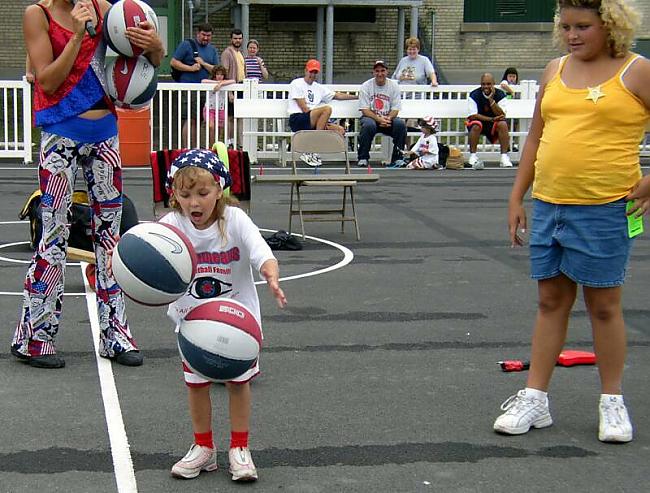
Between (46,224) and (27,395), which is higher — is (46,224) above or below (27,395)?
above

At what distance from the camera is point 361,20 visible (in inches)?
1278

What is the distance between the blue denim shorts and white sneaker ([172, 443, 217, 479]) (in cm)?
183

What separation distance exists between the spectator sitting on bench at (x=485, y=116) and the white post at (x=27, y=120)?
7645mm

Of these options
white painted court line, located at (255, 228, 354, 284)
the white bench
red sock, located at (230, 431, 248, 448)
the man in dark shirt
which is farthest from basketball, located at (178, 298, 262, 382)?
the man in dark shirt

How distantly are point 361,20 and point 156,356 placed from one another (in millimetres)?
26611

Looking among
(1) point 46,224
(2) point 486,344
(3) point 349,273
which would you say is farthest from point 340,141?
(1) point 46,224

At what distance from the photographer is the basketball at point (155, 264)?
15.2 ft

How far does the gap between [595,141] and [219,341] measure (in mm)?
1942

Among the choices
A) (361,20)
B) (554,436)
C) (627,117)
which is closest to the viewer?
(627,117)

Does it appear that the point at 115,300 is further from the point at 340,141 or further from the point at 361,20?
the point at 361,20

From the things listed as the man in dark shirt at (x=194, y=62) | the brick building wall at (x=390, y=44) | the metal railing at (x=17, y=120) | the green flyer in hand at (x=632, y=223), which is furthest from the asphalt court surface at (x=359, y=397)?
the brick building wall at (x=390, y=44)

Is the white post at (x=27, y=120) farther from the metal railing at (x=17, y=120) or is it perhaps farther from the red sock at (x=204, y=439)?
the red sock at (x=204, y=439)

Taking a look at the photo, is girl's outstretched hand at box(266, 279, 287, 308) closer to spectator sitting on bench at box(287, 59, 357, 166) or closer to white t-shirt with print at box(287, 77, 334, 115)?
spectator sitting on bench at box(287, 59, 357, 166)

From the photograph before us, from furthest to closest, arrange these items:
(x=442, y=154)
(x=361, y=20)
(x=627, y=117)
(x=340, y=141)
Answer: (x=361, y=20) < (x=442, y=154) < (x=340, y=141) < (x=627, y=117)
